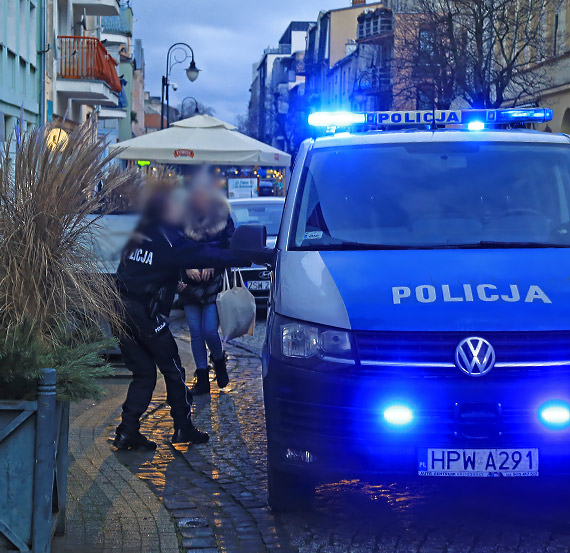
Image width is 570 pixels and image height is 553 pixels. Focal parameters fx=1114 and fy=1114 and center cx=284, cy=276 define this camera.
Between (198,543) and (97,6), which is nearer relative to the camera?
(198,543)

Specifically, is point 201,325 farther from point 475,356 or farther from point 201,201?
point 475,356

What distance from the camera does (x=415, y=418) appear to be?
501 cm

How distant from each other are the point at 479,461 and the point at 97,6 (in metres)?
35.8

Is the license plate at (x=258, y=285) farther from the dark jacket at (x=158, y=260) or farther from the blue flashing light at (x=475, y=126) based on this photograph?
the dark jacket at (x=158, y=260)

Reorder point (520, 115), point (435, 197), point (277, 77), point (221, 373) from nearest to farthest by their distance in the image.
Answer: point (435, 197)
point (520, 115)
point (221, 373)
point (277, 77)

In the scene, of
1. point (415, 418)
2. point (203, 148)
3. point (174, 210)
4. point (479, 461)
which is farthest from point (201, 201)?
point (203, 148)

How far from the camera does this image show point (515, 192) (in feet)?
20.8

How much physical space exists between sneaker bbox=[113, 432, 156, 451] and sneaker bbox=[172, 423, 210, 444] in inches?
9.7

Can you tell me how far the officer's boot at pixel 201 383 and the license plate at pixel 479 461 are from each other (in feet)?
15.6

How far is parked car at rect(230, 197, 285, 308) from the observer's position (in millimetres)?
16125

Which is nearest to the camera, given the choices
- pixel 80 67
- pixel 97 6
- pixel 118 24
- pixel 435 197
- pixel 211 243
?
pixel 435 197

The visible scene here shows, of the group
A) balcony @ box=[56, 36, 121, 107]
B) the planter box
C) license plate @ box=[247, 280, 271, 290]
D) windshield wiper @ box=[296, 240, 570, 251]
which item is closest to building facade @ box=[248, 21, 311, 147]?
balcony @ box=[56, 36, 121, 107]

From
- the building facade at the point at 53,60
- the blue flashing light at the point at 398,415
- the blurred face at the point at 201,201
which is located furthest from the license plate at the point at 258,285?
the blue flashing light at the point at 398,415

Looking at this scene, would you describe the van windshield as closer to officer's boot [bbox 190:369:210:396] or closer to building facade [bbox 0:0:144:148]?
officer's boot [bbox 190:369:210:396]
